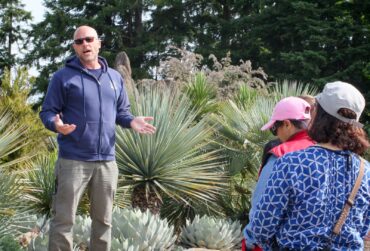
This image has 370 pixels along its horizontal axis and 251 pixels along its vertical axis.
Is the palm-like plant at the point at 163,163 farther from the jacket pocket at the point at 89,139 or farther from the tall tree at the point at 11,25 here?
the tall tree at the point at 11,25

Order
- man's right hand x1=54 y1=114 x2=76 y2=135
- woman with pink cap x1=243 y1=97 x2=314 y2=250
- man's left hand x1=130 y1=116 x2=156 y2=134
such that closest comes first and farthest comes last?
woman with pink cap x1=243 y1=97 x2=314 y2=250
man's right hand x1=54 y1=114 x2=76 y2=135
man's left hand x1=130 y1=116 x2=156 y2=134

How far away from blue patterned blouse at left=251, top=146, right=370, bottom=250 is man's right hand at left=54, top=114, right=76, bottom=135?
7.02 ft

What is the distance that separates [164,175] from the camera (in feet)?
22.3

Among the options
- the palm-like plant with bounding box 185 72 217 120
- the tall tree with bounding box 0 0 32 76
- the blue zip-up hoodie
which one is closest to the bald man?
the blue zip-up hoodie

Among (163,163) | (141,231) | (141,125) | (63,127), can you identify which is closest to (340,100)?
(63,127)

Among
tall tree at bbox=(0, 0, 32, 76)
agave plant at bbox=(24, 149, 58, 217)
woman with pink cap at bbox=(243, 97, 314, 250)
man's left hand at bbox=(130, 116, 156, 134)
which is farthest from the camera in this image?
tall tree at bbox=(0, 0, 32, 76)

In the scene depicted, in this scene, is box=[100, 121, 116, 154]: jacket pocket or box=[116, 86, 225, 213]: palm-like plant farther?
box=[116, 86, 225, 213]: palm-like plant

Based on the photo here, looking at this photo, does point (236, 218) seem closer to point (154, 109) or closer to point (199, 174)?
point (199, 174)

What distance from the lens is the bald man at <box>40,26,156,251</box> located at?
449 cm

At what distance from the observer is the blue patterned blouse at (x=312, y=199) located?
7.61 feet

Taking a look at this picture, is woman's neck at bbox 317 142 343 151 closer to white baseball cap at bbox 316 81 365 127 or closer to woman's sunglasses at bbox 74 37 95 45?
white baseball cap at bbox 316 81 365 127

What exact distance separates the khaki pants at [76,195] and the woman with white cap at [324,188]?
2307mm

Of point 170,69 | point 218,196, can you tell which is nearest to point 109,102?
point 218,196

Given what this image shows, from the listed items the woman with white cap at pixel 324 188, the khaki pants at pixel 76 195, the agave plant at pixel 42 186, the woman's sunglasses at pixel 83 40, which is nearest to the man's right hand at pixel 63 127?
the khaki pants at pixel 76 195
